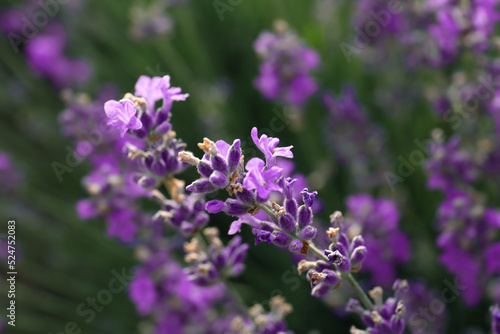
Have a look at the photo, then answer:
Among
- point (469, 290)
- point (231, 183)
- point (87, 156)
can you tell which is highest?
point (87, 156)

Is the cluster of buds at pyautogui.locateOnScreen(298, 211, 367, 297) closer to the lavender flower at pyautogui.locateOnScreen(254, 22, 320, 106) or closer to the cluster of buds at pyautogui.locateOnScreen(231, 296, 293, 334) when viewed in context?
the cluster of buds at pyautogui.locateOnScreen(231, 296, 293, 334)

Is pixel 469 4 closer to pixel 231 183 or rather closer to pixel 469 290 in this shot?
pixel 469 290

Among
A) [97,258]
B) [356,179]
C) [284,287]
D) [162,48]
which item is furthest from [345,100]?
[97,258]

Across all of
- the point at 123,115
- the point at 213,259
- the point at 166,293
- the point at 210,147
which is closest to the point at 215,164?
the point at 210,147

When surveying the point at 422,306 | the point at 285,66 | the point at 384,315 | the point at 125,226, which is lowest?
the point at 384,315

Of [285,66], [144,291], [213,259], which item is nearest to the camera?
[213,259]

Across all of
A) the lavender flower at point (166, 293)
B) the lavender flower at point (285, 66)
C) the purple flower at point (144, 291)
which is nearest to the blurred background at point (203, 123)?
the lavender flower at point (285, 66)

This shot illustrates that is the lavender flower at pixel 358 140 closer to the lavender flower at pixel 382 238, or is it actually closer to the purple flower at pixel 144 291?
the lavender flower at pixel 382 238

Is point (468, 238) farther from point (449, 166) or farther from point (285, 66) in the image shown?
point (285, 66)
